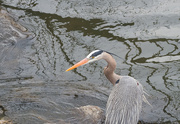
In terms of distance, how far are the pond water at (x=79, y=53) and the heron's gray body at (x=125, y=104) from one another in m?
0.40

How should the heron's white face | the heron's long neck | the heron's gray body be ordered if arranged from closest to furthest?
the heron's gray body
the heron's white face
the heron's long neck

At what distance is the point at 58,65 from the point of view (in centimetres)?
615

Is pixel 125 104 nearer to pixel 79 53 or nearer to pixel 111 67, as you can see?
pixel 111 67

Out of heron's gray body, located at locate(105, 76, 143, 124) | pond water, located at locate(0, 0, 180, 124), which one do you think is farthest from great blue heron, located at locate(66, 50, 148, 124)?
pond water, located at locate(0, 0, 180, 124)

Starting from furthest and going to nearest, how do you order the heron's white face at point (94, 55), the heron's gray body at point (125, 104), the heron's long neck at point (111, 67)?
1. the heron's long neck at point (111, 67)
2. the heron's white face at point (94, 55)
3. the heron's gray body at point (125, 104)

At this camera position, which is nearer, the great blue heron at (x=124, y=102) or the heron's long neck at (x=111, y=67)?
the great blue heron at (x=124, y=102)

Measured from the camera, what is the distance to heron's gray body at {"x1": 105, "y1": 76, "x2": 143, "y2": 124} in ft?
14.8

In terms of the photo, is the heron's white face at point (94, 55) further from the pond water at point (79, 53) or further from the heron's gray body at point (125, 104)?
the pond water at point (79, 53)

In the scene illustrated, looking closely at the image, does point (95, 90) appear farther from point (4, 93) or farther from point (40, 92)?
point (4, 93)

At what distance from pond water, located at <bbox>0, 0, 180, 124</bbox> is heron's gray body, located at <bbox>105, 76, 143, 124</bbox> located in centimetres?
40

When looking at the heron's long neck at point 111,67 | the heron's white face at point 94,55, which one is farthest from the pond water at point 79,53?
the heron's white face at point 94,55

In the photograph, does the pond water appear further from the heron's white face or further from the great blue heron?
the heron's white face

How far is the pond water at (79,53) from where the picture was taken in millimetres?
5129

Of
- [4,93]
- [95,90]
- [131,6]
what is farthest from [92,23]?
[4,93]
